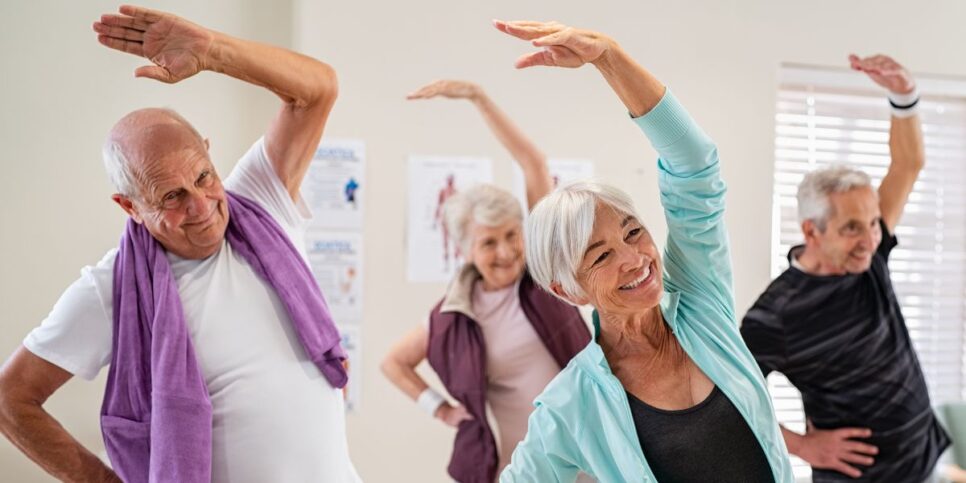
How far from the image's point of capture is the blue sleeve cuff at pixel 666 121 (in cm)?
157

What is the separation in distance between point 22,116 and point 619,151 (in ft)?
7.25

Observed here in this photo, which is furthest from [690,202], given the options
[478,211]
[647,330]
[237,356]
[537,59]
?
[478,211]

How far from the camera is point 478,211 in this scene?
2748 mm

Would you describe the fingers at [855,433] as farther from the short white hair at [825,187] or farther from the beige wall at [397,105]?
the beige wall at [397,105]

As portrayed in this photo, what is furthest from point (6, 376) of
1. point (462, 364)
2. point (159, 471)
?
point (462, 364)

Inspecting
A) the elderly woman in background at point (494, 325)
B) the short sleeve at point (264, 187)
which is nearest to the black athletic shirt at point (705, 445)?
the short sleeve at point (264, 187)

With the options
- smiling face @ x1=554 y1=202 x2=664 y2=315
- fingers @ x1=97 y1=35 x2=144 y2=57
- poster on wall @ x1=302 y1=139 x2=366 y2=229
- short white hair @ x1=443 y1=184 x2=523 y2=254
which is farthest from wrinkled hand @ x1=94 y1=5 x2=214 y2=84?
poster on wall @ x1=302 y1=139 x2=366 y2=229

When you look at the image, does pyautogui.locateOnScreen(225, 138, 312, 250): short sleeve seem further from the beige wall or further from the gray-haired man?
the gray-haired man

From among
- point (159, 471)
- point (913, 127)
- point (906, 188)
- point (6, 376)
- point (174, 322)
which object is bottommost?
point (159, 471)

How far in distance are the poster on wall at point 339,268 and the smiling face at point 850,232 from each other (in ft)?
5.34

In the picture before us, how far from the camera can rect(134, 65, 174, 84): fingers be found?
1629 millimetres

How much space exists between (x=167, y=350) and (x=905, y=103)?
91.8 inches

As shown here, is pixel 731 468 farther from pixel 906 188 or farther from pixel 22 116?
pixel 22 116

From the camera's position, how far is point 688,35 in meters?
3.82
